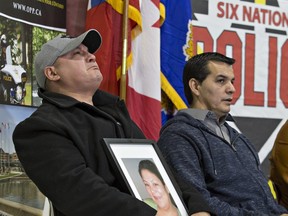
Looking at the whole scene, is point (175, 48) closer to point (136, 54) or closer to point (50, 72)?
point (136, 54)

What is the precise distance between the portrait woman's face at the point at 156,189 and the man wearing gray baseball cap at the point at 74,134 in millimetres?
79

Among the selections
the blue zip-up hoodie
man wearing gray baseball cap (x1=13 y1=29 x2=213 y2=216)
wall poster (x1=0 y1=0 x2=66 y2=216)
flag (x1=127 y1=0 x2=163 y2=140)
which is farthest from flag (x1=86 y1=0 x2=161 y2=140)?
man wearing gray baseball cap (x1=13 y1=29 x2=213 y2=216)

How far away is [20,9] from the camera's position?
268 cm

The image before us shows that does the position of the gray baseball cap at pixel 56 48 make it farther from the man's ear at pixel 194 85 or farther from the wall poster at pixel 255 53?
the wall poster at pixel 255 53

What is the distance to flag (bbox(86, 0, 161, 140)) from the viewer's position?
9.59ft

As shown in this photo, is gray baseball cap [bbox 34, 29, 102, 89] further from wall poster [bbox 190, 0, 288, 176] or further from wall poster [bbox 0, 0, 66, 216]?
wall poster [bbox 190, 0, 288, 176]

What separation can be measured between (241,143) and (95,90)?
0.70m

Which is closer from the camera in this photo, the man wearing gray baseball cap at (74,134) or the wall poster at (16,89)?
the man wearing gray baseball cap at (74,134)

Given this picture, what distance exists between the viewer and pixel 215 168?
2.15 metres

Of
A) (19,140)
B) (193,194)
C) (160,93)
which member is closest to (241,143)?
(193,194)

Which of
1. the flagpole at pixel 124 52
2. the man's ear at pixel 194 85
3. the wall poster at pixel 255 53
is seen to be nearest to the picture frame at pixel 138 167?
the man's ear at pixel 194 85

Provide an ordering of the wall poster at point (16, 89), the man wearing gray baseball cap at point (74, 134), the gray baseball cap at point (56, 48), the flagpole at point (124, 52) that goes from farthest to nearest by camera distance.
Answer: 1. the flagpole at point (124, 52)
2. the wall poster at point (16, 89)
3. the gray baseball cap at point (56, 48)
4. the man wearing gray baseball cap at point (74, 134)

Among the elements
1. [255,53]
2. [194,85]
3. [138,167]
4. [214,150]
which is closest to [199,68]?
[194,85]

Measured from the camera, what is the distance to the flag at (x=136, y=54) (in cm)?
292
